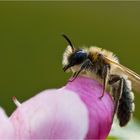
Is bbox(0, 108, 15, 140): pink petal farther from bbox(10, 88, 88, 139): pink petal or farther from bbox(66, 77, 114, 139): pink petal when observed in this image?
bbox(66, 77, 114, 139): pink petal

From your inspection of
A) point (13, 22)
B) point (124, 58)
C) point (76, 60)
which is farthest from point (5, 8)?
point (76, 60)

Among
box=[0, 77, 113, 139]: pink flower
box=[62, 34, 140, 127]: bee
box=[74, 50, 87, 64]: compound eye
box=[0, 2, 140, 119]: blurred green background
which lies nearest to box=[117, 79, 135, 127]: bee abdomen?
box=[62, 34, 140, 127]: bee

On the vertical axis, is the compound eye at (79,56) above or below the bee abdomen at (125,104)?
above

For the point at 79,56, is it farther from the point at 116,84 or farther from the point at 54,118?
the point at 54,118

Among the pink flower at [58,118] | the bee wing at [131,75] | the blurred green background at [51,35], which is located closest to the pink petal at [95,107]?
the pink flower at [58,118]

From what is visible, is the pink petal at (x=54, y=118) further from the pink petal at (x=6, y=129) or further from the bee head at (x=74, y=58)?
the bee head at (x=74, y=58)

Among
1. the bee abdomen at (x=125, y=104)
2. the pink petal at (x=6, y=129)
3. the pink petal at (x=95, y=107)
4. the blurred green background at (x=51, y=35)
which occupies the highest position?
the pink petal at (x=6, y=129)

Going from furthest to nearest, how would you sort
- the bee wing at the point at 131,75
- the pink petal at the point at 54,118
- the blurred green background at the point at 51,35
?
the blurred green background at the point at 51,35, the bee wing at the point at 131,75, the pink petal at the point at 54,118
